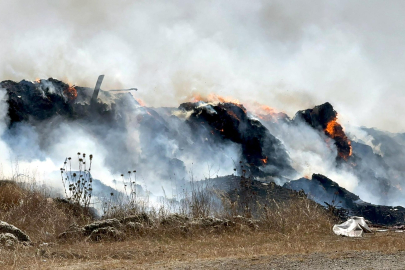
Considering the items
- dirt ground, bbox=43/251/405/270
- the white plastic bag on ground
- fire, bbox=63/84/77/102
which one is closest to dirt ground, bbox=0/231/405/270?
dirt ground, bbox=43/251/405/270

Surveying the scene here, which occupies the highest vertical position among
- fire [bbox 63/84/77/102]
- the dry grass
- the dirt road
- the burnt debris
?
fire [bbox 63/84/77/102]

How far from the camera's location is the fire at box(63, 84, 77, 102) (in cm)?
3809

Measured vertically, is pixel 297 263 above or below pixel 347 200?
below

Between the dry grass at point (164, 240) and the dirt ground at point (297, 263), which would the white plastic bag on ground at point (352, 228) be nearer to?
the dry grass at point (164, 240)

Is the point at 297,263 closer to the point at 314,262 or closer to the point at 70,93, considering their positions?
the point at 314,262

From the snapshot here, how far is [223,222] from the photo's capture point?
32.9 feet

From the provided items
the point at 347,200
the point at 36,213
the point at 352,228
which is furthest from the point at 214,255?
the point at 347,200

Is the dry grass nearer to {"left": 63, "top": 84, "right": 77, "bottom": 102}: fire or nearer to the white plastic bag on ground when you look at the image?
the white plastic bag on ground

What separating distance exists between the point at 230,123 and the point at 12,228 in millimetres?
52507

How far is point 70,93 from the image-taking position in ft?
128

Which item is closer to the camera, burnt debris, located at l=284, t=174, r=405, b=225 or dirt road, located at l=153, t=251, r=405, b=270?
dirt road, located at l=153, t=251, r=405, b=270

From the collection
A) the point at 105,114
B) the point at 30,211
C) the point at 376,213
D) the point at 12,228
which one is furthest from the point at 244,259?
the point at 376,213

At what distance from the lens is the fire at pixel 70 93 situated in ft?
125

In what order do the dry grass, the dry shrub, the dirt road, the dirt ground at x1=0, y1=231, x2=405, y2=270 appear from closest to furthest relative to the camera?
the dirt road → the dirt ground at x1=0, y1=231, x2=405, y2=270 → the dry grass → the dry shrub
